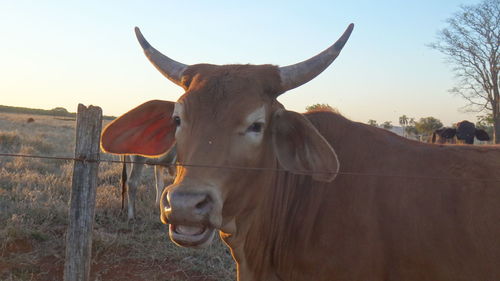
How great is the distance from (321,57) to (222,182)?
1263mm

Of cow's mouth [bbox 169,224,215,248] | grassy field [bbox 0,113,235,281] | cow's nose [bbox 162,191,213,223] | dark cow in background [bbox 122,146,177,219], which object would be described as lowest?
grassy field [bbox 0,113,235,281]

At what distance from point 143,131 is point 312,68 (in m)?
1.51

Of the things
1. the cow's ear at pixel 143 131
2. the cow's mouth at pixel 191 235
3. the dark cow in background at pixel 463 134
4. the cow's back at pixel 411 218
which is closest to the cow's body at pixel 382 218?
the cow's back at pixel 411 218

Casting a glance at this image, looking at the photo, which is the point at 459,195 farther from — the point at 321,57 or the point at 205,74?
the point at 205,74

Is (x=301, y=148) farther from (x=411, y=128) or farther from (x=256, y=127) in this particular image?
(x=411, y=128)

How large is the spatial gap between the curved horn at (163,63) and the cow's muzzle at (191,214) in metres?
1.25

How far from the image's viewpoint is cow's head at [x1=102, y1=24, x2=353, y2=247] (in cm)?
259

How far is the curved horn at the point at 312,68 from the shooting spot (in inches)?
131

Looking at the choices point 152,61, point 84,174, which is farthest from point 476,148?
point 84,174

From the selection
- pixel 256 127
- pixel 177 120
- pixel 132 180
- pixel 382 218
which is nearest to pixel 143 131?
pixel 177 120

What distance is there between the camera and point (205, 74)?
3.30m

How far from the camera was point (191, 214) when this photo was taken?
97.0 inches

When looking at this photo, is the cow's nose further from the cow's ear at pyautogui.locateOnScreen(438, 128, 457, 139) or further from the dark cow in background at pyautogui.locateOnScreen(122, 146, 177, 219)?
the cow's ear at pyautogui.locateOnScreen(438, 128, 457, 139)

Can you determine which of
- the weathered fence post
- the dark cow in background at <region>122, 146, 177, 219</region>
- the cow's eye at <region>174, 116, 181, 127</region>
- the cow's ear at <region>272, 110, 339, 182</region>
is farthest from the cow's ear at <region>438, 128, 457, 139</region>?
the weathered fence post
